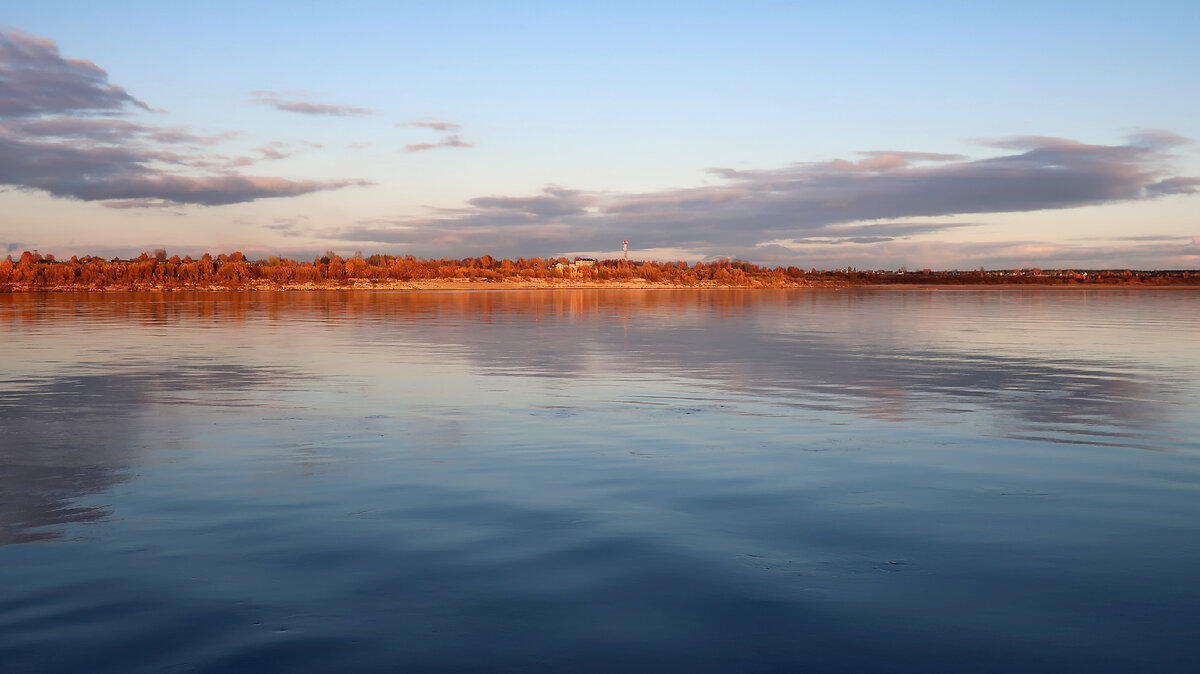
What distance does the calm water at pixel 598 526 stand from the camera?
617 cm

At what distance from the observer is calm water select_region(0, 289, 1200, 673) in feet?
20.2

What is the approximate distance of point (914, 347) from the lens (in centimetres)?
3164

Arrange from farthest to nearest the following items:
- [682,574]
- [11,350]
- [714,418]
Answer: [11,350], [714,418], [682,574]

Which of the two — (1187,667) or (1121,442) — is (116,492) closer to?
(1187,667)

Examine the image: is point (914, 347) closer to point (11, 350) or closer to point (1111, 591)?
point (1111, 591)

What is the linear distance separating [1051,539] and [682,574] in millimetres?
3672

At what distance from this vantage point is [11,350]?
29906 mm

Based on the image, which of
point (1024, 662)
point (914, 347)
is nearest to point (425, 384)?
point (1024, 662)

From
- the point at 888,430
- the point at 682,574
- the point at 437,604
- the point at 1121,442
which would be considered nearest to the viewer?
the point at 437,604

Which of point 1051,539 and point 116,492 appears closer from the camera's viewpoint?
point 1051,539

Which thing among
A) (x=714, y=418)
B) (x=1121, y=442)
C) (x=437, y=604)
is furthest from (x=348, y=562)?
(x=1121, y=442)

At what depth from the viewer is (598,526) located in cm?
893

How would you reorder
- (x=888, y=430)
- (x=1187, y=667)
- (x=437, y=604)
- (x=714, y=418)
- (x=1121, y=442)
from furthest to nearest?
(x=714, y=418) → (x=888, y=430) → (x=1121, y=442) → (x=437, y=604) → (x=1187, y=667)

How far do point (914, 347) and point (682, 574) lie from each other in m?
26.2
